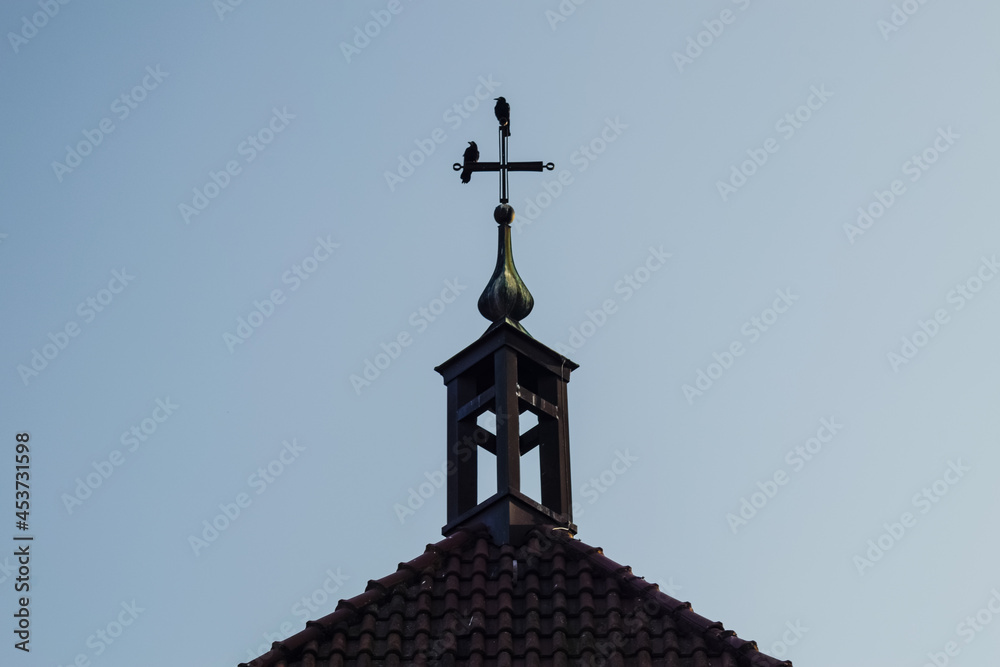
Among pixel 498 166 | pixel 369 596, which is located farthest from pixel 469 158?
pixel 369 596

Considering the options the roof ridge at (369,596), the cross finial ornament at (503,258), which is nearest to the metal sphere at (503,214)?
the cross finial ornament at (503,258)

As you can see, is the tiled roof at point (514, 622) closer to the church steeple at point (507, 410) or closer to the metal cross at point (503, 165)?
the church steeple at point (507, 410)

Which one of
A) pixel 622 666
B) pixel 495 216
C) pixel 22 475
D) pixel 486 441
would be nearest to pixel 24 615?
pixel 22 475

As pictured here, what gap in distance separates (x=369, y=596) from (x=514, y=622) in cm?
104

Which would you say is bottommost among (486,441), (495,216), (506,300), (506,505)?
(506,505)

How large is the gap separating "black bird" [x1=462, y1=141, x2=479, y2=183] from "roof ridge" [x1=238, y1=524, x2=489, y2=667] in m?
3.62

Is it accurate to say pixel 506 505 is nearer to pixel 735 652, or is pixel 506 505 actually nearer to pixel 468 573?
pixel 468 573

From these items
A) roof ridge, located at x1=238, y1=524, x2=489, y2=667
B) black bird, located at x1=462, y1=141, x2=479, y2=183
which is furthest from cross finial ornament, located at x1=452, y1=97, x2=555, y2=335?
roof ridge, located at x1=238, y1=524, x2=489, y2=667

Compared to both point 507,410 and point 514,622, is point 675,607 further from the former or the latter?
point 507,410

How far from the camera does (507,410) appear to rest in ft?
41.7

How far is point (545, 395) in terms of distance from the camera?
43.8 feet

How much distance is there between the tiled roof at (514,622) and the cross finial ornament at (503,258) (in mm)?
2527

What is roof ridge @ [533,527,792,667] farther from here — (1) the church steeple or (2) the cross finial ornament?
(2) the cross finial ornament

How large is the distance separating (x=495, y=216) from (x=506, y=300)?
1.06m
